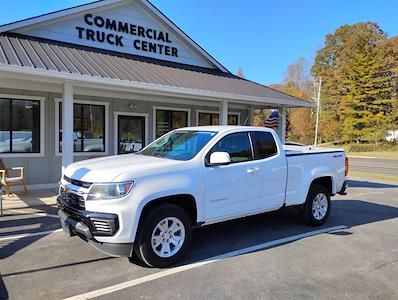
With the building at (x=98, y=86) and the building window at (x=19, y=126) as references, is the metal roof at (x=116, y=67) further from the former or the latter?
the building window at (x=19, y=126)

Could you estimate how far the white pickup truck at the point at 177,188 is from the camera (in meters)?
4.45

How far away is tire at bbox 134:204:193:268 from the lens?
4613mm

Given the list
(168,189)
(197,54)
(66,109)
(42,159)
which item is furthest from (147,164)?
(197,54)

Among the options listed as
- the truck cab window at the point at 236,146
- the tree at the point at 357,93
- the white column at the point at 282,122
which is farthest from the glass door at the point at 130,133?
the tree at the point at 357,93

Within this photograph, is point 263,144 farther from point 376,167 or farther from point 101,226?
point 376,167

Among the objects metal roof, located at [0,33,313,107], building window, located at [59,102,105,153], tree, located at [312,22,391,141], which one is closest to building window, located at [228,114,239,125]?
metal roof, located at [0,33,313,107]

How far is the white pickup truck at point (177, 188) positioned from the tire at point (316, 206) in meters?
0.21

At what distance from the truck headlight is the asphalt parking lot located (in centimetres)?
99

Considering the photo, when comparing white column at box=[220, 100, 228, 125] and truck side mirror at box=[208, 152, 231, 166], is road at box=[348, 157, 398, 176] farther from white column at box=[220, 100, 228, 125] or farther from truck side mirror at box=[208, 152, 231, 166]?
truck side mirror at box=[208, 152, 231, 166]

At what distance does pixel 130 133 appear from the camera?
13.1 meters

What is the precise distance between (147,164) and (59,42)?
8.43 m

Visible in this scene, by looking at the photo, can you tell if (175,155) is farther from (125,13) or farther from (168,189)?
(125,13)

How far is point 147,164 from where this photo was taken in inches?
194

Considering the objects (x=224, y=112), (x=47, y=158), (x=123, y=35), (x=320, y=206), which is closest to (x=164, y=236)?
(x=320, y=206)
